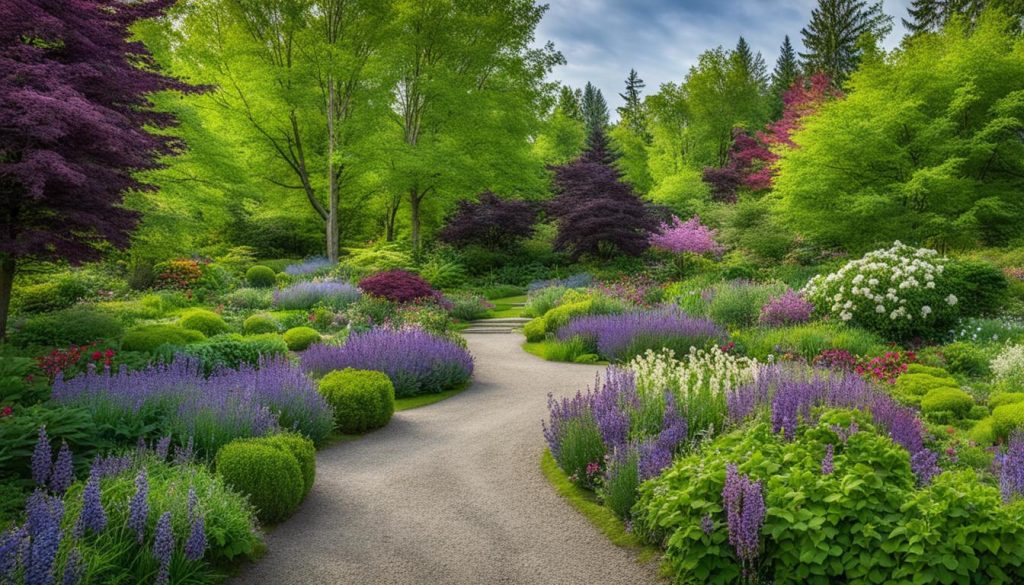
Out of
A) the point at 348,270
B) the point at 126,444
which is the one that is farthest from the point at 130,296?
the point at 126,444

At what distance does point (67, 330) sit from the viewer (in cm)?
977

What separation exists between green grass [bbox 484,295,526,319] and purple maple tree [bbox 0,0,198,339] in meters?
9.83

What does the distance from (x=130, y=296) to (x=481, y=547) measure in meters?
16.9

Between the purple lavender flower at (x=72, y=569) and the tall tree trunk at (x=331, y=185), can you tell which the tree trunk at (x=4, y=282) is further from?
the tall tree trunk at (x=331, y=185)

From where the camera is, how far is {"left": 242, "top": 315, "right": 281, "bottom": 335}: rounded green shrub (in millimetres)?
13039

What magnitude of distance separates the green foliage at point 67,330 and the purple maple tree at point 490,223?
1690 centimetres

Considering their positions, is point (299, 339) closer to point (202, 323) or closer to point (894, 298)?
point (202, 323)

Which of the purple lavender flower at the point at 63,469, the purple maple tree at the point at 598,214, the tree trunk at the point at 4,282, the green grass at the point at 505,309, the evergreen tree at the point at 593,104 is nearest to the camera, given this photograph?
the purple lavender flower at the point at 63,469

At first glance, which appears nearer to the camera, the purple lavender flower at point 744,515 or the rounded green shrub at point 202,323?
the purple lavender flower at point 744,515

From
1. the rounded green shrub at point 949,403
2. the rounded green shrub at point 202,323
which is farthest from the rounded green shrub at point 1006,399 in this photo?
the rounded green shrub at point 202,323

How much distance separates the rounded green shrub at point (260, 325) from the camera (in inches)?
513

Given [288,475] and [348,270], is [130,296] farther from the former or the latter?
[288,475]

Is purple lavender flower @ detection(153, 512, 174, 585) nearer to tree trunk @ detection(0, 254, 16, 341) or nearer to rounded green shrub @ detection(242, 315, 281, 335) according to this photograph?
tree trunk @ detection(0, 254, 16, 341)

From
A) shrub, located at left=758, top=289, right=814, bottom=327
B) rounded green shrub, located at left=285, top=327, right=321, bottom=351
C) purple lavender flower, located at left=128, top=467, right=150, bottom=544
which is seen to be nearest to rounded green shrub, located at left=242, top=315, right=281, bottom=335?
rounded green shrub, located at left=285, top=327, right=321, bottom=351
